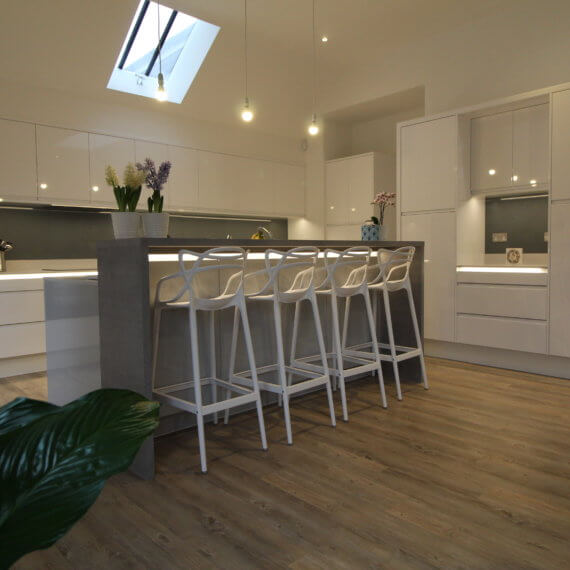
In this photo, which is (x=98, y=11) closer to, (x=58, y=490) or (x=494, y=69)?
(x=494, y=69)

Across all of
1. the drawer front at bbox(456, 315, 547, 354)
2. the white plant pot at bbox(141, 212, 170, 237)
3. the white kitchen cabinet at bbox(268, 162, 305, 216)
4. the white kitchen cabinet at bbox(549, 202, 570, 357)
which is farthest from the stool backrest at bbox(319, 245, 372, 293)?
the white kitchen cabinet at bbox(268, 162, 305, 216)

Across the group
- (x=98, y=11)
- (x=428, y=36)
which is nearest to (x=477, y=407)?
(x=428, y=36)

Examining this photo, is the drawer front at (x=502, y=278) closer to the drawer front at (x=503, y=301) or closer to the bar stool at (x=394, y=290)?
the drawer front at (x=503, y=301)

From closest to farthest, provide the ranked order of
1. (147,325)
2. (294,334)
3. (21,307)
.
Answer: (147,325)
(294,334)
(21,307)

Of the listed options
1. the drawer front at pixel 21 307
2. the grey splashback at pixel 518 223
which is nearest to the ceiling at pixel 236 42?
the grey splashback at pixel 518 223

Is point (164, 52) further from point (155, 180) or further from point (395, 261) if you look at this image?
point (395, 261)

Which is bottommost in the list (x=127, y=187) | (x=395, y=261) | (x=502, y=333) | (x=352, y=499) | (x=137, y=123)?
(x=352, y=499)

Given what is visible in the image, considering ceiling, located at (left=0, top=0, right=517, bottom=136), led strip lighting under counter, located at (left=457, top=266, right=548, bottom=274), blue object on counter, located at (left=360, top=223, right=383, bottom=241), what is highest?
ceiling, located at (left=0, top=0, right=517, bottom=136)

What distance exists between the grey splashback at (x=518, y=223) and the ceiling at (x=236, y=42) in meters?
1.80

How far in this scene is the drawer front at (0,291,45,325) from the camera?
14.3 ft

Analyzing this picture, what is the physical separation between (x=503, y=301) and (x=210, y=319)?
2.61m

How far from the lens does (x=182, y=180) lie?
579 centimetres

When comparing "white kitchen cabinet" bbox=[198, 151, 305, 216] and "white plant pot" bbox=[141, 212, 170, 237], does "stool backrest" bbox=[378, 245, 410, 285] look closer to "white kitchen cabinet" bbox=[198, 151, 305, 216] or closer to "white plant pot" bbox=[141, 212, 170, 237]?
"white plant pot" bbox=[141, 212, 170, 237]

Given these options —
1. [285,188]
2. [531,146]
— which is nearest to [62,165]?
[285,188]
